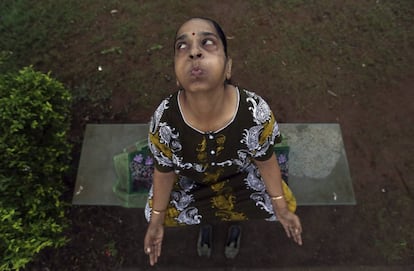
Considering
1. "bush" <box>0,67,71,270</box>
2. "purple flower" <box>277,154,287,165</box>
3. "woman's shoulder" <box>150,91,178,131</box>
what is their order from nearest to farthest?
"woman's shoulder" <box>150,91,178,131</box> < "bush" <box>0,67,71,270</box> < "purple flower" <box>277,154,287,165</box>

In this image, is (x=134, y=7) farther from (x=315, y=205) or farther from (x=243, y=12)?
(x=315, y=205)

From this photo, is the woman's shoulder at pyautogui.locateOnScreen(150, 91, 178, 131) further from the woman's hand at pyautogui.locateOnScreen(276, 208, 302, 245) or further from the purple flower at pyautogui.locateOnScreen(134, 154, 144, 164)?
the purple flower at pyautogui.locateOnScreen(134, 154, 144, 164)

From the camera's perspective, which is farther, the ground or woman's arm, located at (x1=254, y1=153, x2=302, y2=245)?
the ground

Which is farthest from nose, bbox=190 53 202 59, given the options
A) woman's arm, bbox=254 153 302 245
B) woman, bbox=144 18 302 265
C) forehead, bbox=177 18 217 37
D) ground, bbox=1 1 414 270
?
ground, bbox=1 1 414 270

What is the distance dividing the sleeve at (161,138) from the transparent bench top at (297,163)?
1.41m

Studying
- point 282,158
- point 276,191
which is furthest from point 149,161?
point 276,191

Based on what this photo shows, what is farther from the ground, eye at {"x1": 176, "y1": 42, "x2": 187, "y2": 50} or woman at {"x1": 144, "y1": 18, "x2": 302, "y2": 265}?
eye at {"x1": 176, "y1": 42, "x2": 187, "y2": 50}

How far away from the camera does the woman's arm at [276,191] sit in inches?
98.0

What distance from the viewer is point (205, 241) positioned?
3.59 metres

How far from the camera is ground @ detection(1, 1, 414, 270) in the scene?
3.65m

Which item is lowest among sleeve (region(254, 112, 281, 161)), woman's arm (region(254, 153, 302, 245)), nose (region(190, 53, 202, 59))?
woman's arm (region(254, 153, 302, 245))

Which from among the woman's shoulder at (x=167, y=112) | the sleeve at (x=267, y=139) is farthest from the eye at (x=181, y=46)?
the sleeve at (x=267, y=139)

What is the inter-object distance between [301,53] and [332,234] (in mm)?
2261

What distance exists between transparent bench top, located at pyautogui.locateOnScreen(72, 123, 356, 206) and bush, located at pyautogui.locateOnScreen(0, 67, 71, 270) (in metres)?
0.38
